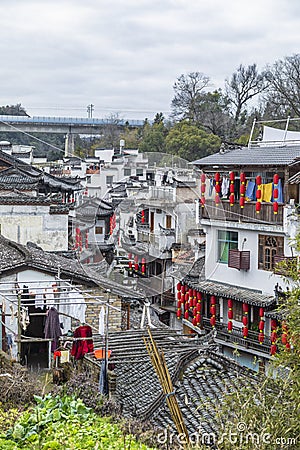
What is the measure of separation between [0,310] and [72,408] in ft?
20.7

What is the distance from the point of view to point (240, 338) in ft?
90.0

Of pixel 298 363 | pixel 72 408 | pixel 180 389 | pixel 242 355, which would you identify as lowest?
pixel 242 355

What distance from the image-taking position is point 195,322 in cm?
2975

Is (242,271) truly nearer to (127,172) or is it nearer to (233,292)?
(233,292)

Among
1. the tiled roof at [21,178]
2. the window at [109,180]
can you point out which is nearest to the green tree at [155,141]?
the window at [109,180]

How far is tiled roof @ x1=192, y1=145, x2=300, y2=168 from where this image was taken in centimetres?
2592

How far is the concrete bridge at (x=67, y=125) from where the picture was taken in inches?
2962

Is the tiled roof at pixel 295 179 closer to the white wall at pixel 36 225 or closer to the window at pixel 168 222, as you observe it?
the window at pixel 168 222

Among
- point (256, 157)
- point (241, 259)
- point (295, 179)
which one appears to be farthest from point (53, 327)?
point (256, 157)

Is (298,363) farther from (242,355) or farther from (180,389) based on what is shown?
(242,355)

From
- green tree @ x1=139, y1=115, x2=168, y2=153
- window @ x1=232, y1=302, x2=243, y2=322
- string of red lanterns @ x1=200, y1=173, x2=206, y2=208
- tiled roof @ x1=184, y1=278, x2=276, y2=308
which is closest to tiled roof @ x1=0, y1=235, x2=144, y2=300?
tiled roof @ x1=184, y1=278, x2=276, y2=308

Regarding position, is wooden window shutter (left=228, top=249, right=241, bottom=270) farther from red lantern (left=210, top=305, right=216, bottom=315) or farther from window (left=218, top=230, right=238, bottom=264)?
red lantern (left=210, top=305, right=216, bottom=315)

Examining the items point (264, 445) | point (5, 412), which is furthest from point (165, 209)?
point (264, 445)

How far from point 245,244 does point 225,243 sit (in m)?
1.55
